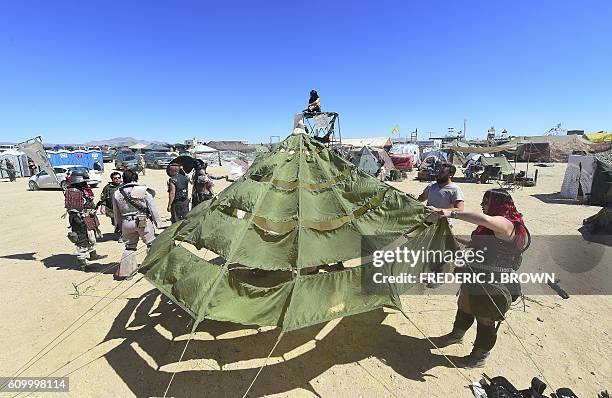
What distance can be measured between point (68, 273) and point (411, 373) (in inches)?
319

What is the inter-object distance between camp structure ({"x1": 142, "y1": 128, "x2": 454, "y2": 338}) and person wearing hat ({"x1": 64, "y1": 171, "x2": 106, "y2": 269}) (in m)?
3.67

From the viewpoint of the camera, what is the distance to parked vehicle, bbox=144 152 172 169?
137 ft

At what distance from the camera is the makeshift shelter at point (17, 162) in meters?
29.4

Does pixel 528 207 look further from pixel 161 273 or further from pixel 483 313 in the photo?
pixel 161 273

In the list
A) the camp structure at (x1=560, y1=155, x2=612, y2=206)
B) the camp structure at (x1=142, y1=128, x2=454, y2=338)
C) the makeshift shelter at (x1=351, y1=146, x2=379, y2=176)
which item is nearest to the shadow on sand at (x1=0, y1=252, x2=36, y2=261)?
the camp structure at (x1=142, y1=128, x2=454, y2=338)

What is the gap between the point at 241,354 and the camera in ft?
15.5

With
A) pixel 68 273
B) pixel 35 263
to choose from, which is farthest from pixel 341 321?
pixel 35 263

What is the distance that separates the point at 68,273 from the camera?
296 inches

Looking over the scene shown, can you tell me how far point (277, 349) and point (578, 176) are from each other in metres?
18.7

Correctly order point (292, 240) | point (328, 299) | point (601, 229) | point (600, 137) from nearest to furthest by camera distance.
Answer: point (328, 299) → point (292, 240) → point (601, 229) → point (600, 137)

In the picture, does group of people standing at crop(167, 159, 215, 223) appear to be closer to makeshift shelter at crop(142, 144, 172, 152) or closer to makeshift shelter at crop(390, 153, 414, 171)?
makeshift shelter at crop(390, 153, 414, 171)

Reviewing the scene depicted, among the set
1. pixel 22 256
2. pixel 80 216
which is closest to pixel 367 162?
pixel 80 216

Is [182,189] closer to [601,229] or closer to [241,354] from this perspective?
[241,354]

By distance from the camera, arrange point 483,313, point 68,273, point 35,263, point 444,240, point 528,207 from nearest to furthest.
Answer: point 483,313
point 444,240
point 68,273
point 35,263
point 528,207
